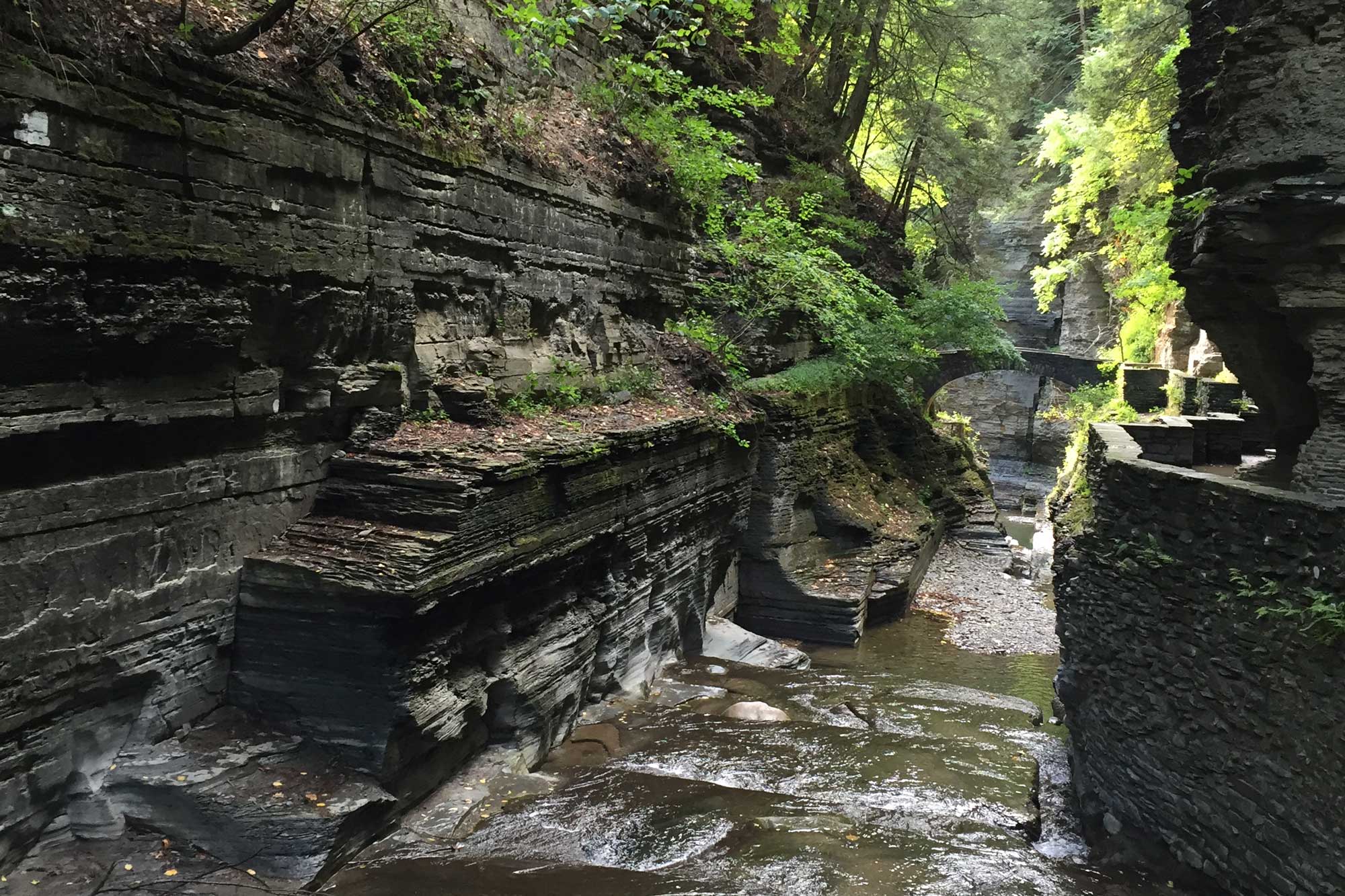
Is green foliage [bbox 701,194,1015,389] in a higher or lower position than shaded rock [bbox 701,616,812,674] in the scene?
higher

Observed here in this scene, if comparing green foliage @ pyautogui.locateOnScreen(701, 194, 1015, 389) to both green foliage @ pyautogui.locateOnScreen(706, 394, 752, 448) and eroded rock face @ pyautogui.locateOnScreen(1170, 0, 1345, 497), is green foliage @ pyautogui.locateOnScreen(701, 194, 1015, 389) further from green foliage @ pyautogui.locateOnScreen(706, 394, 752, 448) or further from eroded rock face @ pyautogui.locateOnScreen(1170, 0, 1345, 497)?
eroded rock face @ pyautogui.locateOnScreen(1170, 0, 1345, 497)

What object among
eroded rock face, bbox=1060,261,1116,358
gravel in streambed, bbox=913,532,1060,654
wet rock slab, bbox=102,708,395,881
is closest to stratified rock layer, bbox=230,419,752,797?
wet rock slab, bbox=102,708,395,881

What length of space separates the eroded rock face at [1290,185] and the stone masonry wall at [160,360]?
7361mm

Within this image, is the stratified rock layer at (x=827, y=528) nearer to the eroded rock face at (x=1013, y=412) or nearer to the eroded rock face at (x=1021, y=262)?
the eroded rock face at (x=1013, y=412)

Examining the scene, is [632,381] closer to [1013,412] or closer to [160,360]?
[160,360]

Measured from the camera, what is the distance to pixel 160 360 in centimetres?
574

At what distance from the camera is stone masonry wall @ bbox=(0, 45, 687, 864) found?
4973 millimetres

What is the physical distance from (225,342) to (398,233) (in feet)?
7.03

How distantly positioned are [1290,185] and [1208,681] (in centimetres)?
421

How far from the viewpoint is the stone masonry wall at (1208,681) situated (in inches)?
241

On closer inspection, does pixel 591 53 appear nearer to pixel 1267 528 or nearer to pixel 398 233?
pixel 398 233

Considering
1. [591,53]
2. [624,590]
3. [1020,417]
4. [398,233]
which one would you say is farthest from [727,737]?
[1020,417]

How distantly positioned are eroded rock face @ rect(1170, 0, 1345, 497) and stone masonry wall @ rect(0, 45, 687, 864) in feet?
24.1

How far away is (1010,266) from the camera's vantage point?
133 ft
